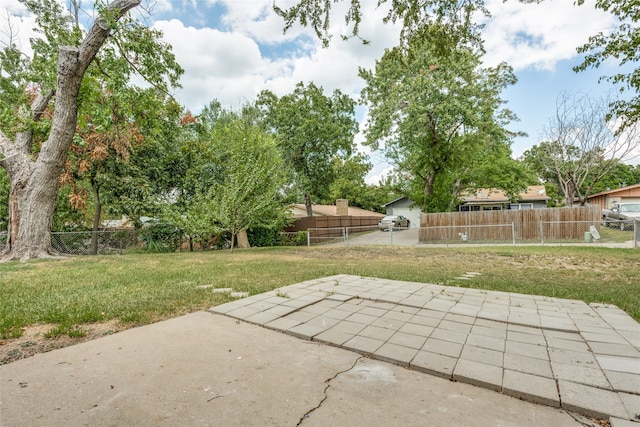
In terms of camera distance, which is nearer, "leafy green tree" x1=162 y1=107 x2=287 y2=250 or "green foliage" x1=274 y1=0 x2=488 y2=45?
"green foliage" x1=274 y1=0 x2=488 y2=45

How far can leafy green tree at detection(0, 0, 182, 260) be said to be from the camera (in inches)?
338

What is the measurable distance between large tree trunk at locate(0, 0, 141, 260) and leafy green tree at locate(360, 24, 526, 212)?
1016 centimetres

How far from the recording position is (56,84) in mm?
9359

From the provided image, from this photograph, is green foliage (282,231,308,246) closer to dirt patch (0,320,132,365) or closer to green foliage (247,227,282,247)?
green foliage (247,227,282,247)

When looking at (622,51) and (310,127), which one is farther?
(310,127)

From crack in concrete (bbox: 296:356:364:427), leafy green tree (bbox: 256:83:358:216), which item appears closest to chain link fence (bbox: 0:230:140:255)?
leafy green tree (bbox: 256:83:358:216)

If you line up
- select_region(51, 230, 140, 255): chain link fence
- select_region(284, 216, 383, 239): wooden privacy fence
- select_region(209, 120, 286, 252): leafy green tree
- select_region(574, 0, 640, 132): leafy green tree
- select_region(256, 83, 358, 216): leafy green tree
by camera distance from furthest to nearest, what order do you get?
select_region(256, 83, 358, 216): leafy green tree
select_region(284, 216, 383, 239): wooden privacy fence
select_region(51, 230, 140, 255): chain link fence
select_region(209, 120, 286, 252): leafy green tree
select_region(574, 0, 640, 132): leafy green tree

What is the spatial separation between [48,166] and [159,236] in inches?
216

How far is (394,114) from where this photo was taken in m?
15.1

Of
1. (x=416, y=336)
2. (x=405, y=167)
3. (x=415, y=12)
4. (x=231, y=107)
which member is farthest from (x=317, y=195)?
(x=416, y=336)

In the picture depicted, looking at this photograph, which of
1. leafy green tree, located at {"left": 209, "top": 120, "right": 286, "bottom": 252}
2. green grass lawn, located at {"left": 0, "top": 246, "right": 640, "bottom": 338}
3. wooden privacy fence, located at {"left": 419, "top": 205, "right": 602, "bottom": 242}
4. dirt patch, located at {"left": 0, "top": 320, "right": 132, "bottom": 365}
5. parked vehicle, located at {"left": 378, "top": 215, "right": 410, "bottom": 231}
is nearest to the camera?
dirt patch, located at {"left": 0, "top": 320, "right": 132, "bottom": 365}

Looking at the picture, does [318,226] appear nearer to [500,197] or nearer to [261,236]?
[261,236]

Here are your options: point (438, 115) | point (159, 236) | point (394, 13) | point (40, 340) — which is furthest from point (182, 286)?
point (438, 115)

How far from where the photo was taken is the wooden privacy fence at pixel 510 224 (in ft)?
43.1
